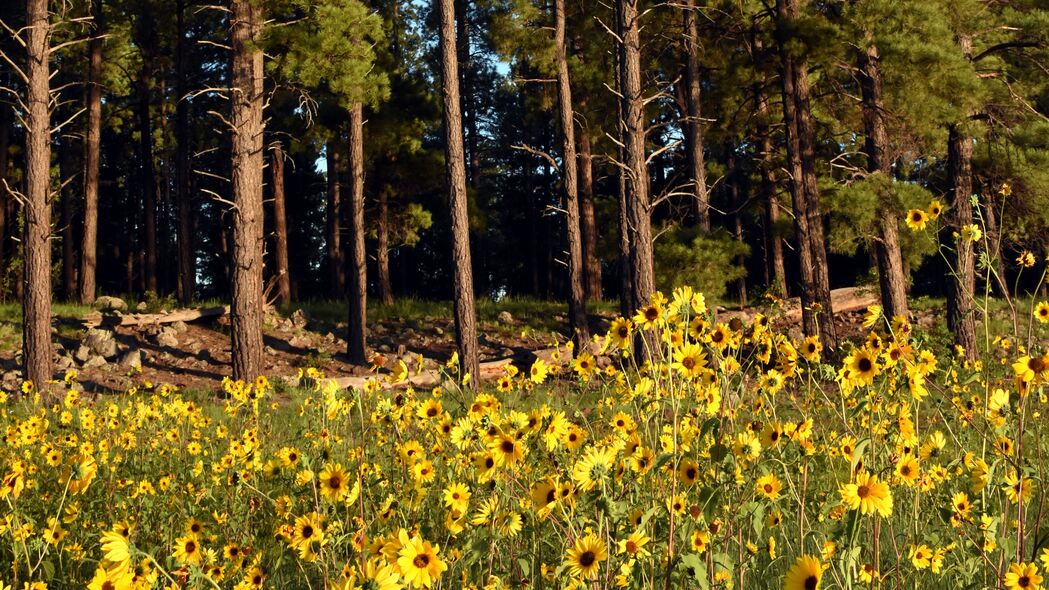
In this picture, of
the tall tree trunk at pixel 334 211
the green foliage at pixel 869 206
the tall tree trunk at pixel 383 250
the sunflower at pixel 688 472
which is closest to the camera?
the sunflower at pixel 688 472

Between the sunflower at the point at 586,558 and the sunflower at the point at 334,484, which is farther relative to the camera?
the sunflower at the point at 334,484

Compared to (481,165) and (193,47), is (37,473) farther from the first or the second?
(481,165)

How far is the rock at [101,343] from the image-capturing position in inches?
596

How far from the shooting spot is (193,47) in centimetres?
2722

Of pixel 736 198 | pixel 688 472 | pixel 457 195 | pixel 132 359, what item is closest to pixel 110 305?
pixel 132 359

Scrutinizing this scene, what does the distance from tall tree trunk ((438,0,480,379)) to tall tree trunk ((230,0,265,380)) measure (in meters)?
2.68

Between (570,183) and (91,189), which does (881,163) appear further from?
(91,189)

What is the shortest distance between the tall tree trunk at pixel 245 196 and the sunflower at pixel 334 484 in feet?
32.8

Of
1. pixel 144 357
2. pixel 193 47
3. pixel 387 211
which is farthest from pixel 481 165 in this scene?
pixel 144 357

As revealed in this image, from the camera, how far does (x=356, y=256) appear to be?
15898 mm

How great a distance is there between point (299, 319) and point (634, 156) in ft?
29.0

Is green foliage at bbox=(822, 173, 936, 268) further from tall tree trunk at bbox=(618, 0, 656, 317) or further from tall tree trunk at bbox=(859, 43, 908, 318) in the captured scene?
tall tree trunk at bbox=(618, 0, 656, 317)

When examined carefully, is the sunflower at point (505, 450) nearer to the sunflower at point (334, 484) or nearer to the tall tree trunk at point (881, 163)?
the sunflower at point (334, 484)

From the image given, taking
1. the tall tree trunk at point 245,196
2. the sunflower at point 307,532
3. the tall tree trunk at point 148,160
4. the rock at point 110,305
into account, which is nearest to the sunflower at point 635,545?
the sunflower at point 307,532
